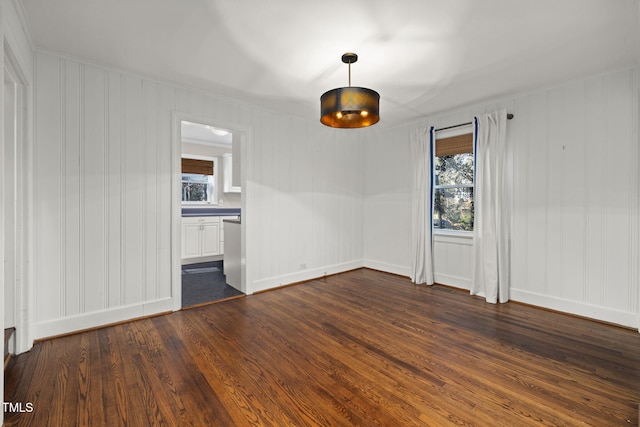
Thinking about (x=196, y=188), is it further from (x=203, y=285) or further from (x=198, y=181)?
(x=203, y=285)

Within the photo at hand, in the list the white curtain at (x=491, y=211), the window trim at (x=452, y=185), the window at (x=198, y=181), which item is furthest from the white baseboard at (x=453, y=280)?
the window at (x=198, y=181)

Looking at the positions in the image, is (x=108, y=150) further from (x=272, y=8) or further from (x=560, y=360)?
(x=560, y=360)

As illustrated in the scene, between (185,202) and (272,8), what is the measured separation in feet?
17.3

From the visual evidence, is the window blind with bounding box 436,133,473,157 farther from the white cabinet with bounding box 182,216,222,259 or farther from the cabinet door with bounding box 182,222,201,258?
the cabinet door with bounding box 182,222,201,258

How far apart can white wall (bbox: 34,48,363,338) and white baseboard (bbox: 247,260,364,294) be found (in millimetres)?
28

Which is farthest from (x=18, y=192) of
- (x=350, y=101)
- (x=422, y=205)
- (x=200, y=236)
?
(x=422, y=205)

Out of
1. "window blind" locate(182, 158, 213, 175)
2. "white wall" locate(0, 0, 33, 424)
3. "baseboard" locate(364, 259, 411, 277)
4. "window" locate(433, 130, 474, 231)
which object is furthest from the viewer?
"window blind" locate(182, 158, 213, 175)

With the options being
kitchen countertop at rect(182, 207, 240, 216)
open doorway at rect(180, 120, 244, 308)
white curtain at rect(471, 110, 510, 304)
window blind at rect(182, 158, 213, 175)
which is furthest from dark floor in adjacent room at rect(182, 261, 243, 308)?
white curtain at rect(471, 110, 510, 304)

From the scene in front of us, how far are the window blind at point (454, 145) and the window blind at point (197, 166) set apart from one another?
4.81m

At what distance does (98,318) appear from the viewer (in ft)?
9.51

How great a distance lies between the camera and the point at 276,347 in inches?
100

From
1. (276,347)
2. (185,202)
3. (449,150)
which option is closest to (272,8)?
(276,347)

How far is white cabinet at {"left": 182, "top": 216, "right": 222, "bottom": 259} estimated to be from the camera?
5.68 m

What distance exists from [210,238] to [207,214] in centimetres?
48
